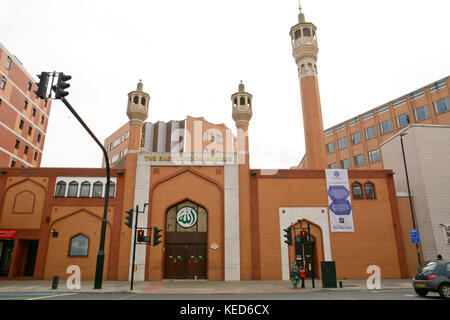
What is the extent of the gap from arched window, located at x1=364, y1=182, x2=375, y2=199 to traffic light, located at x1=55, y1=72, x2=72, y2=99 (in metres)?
24.8

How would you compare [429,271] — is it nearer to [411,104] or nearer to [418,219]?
[418,219]

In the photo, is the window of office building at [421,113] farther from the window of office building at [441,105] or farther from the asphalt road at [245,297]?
the asphalt road at [245,297]

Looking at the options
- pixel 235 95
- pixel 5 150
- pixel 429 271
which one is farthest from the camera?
pixel 5 150

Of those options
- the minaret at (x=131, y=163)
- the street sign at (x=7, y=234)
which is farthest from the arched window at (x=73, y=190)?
the street sign at (x=7, y=234)

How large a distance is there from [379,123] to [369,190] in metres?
26.0

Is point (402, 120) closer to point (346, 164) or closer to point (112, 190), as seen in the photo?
point (346, 164)

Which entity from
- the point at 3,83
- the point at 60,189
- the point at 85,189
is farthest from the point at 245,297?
the point at 3,83

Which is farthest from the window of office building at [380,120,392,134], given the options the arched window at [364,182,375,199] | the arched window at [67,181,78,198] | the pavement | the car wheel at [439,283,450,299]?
the arched window at [67,181,78,198]

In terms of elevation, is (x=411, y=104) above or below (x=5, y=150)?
above

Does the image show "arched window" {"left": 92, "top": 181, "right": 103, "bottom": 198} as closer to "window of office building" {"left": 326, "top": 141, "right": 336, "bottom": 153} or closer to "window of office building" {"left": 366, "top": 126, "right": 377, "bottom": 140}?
"window of office building" {"left": 366, "top": 126, "right": 377, "bottom": 140}

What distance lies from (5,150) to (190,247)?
28.4 meters

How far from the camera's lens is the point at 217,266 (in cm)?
2458

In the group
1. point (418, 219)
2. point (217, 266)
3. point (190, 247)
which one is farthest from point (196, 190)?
point (418, 219)
